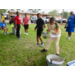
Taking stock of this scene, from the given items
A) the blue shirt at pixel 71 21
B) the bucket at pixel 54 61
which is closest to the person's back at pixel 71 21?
the blue shirt at pixel 71 21

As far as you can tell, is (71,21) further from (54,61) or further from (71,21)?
(54,61)

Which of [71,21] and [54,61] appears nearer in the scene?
[54,61]

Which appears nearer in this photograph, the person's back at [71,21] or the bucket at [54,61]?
the bucket at [54,61]

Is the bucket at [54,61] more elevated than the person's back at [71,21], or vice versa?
the person's back at [71,21]

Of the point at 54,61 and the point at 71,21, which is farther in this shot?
the point at 71,21

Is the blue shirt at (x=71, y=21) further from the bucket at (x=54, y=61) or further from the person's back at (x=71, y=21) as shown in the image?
the bucket at (x=54, y=61)

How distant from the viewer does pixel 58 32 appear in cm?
308

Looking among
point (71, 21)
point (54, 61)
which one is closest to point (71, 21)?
point (71, 21)

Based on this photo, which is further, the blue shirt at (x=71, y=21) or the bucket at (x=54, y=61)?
the blue shirt at (x=71, y=21)

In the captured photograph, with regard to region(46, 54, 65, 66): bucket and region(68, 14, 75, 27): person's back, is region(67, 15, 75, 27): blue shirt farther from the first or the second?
region(46, 54, 65, 66): bucket

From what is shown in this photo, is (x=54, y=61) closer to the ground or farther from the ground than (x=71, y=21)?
closer to the ground
